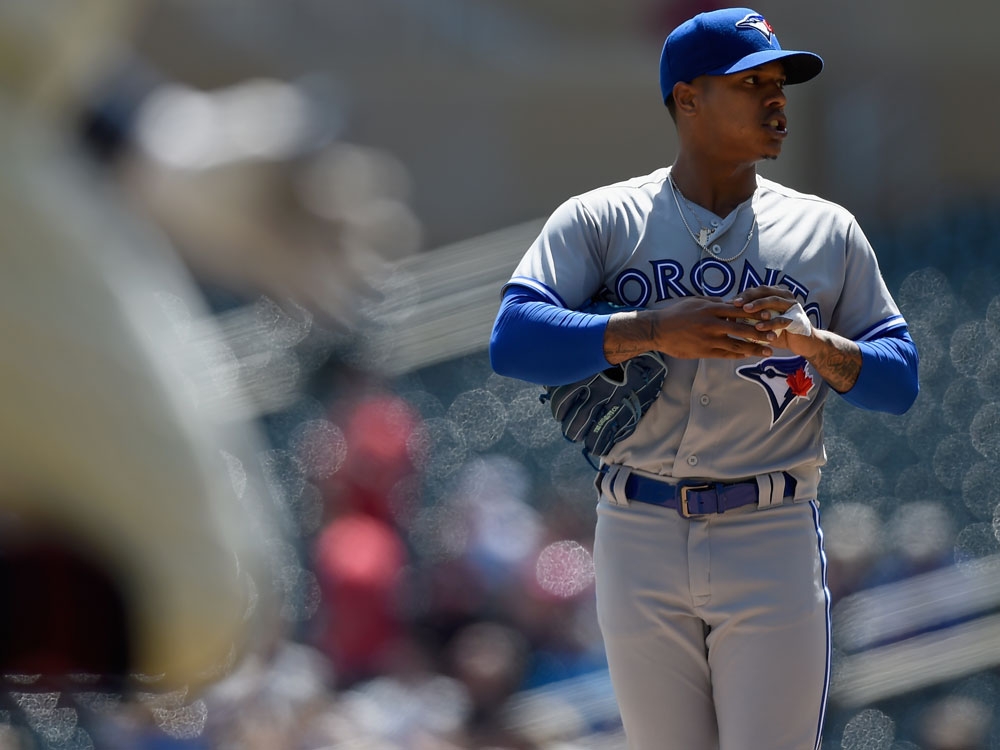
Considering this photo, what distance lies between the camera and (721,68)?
135cm

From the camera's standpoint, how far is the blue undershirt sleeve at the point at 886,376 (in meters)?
1.33

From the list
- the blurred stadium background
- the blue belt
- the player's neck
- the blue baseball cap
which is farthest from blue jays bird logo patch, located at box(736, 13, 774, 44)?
the blurred stadium background

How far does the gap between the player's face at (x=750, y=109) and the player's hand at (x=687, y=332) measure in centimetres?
21

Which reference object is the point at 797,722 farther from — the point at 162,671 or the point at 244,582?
the point at 162,671

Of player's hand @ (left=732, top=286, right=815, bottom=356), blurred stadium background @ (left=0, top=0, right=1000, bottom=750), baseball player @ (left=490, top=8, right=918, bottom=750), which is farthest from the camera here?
blurred stadium background @ (left=0, top=0, right=1000, bottom=750)

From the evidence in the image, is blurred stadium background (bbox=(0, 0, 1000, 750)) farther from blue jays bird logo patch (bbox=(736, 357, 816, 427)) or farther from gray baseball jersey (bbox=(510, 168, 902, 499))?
blue jays bird logo patch (bbox=(736, 357, 816, 427))

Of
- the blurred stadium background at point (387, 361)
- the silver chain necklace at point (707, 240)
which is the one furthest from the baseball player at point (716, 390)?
the blurred stadium background at point (387, 361)

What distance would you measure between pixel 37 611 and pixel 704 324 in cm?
145

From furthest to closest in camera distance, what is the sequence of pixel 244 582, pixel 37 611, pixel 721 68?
pixel 37 611, pixel 244 582, pixel 721 68

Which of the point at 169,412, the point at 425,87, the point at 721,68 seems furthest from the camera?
the point at 425,87

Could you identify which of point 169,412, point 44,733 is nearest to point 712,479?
point 169,412

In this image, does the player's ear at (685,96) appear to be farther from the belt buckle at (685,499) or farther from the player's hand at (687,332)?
the belt buckle at (685,499)

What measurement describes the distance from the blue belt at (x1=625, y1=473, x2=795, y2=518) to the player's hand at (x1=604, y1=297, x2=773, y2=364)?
0.16m

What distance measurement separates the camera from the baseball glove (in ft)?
4.47
